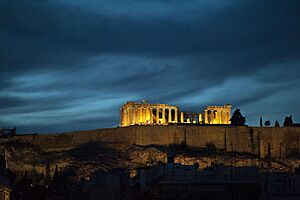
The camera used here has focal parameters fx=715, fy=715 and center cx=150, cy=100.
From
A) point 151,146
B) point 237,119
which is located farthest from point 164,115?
point 151,146

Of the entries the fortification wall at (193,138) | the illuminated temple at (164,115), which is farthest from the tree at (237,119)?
the fortification wall at (193,138)

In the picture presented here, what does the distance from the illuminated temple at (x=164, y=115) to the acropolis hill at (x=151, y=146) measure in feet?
23.7

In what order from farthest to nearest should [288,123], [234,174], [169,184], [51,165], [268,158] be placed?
[288,123] → [268,158] → [51,165] → [234,174] → [169,184]

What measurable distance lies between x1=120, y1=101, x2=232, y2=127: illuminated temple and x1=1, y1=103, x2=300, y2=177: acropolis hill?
721cm

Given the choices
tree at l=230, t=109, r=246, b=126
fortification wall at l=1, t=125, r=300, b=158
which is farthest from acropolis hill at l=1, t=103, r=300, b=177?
tree at l=230, t=109, r=246, b=126

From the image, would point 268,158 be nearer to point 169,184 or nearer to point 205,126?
point 205,126

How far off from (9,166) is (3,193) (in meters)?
43.8

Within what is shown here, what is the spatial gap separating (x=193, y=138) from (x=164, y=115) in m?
9.92

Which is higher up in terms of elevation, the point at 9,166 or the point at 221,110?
the point at 221,110

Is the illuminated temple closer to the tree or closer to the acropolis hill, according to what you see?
the tree

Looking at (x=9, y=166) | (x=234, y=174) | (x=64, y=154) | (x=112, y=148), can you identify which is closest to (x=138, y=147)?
(x=112, y=148)

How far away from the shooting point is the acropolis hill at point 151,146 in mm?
59594

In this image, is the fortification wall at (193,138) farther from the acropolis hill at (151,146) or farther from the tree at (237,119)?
the tree at (237,119)

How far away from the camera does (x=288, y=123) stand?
2945 inches
